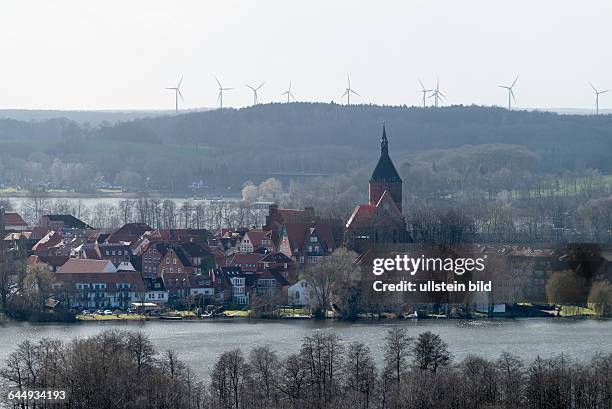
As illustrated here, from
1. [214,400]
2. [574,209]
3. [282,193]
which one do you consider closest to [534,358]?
[214,400]

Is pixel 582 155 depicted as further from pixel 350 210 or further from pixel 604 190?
pixel 350 210

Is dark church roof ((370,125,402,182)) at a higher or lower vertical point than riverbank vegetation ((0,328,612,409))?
higher

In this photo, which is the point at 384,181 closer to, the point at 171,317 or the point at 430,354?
the point at 171,317

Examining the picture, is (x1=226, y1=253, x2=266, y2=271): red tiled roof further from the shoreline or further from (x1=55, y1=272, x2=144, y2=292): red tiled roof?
the shoreline

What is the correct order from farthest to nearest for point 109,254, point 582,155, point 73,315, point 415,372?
1. point 582,155
2. point 109,254
3. point 73,315
4. point 415,372

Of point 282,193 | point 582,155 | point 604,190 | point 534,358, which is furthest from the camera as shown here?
point 582,155

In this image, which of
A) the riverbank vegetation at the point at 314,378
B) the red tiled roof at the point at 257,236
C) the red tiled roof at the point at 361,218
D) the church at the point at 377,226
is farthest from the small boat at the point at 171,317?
the riverbank vegetation at the point at 314,378

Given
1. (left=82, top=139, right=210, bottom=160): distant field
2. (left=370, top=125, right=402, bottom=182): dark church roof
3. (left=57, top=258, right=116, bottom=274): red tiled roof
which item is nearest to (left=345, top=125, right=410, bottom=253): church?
(left=370, top=125, right=402, bottom=182): dark church roof
